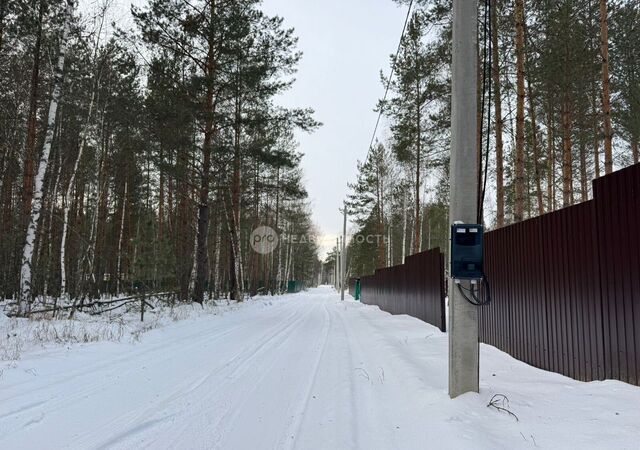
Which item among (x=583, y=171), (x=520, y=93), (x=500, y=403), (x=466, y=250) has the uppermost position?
(x=583, y=171)

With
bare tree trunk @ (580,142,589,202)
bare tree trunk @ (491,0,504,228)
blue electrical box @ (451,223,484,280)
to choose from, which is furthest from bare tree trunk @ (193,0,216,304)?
bare tree trunk @ (580,142,589,202)

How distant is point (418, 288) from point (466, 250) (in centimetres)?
894

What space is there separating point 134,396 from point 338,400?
2181 mm

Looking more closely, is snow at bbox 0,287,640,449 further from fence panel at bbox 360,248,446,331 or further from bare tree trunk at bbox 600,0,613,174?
bare tree trunk at bbox 600,0,613,174

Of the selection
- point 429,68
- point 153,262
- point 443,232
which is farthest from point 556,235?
point 443,232

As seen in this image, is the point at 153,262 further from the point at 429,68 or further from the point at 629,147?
the point at 629,147

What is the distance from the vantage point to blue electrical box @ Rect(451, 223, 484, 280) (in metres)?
4.06

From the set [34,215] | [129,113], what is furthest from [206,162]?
[34,215]

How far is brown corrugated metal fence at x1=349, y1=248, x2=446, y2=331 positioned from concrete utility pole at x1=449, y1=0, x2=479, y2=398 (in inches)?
241

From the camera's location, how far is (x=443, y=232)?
42.0 metres

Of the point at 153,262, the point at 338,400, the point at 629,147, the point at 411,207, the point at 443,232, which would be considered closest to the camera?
the point at 338,400

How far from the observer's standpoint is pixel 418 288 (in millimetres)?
12719

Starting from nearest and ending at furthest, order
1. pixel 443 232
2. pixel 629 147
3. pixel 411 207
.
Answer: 1. pixel 629 147
2. pixel 411 207
3. pixel 443 232

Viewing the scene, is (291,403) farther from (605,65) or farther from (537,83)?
(537,83)
